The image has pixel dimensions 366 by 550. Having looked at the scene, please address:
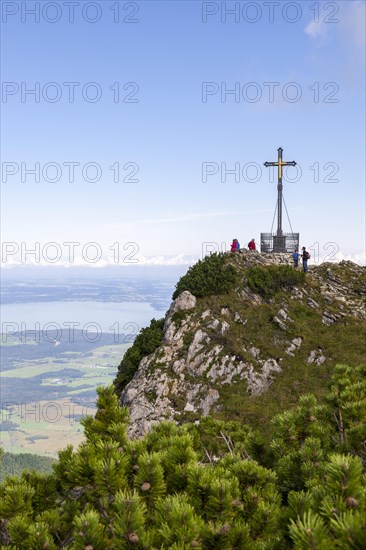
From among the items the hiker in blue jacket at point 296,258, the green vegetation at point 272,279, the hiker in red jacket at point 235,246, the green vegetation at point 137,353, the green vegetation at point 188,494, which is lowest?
the green vegetation at point 137,353

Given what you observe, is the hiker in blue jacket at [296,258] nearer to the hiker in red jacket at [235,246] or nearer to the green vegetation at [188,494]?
the hiker in red jacket at [235,246]

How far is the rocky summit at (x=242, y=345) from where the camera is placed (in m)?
24.7

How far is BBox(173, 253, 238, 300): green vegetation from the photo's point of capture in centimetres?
3108

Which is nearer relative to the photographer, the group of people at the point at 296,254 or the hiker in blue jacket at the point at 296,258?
the group of people at the point at 296,254

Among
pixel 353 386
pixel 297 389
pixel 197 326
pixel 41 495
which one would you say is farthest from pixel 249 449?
pixel 197 326

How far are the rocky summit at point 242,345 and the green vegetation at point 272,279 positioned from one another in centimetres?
8

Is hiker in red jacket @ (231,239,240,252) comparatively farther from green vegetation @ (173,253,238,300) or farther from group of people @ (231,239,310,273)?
green vegetation @ (173,253,238,300)

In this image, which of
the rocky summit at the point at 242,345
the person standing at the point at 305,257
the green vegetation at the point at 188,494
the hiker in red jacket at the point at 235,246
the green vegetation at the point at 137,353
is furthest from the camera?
the hiker in red jacket at the point at 235,246

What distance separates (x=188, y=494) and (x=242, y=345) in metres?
23.4

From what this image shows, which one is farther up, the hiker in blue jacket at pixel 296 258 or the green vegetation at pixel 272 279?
the hiker in blue jacket at pixel 296 258

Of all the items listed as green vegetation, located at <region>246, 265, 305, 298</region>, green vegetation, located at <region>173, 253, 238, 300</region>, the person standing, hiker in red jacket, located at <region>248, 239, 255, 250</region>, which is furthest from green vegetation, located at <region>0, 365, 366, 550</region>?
hiker in red jacket, located at <region>248, 239, 255, 250</region>

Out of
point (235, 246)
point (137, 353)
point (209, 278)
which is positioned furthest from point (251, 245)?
point (137, 353)

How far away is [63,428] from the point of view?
19775 cm

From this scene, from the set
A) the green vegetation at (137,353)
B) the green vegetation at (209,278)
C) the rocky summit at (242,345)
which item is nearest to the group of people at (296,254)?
the rocky summit at (242,345)
